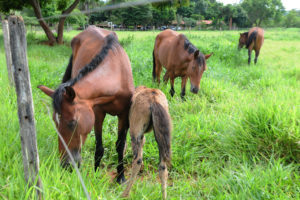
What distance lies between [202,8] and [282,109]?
61.7 metres

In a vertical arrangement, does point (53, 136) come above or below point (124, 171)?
above

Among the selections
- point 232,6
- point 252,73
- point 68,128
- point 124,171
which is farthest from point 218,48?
point 232,6

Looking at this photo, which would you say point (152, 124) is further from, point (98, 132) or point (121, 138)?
point (98, 132)

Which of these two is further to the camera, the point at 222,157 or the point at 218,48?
the point at 218,48

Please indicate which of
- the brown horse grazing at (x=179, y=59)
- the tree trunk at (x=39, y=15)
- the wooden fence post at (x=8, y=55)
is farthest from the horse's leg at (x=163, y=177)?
the tree trunk at (x=39, y=15)

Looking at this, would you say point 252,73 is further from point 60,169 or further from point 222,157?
point 60,169

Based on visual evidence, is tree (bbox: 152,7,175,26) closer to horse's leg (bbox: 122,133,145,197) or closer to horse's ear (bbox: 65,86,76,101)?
horse's leg (bbox: 122,133,145,197)

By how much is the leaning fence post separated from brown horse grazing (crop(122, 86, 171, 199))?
947mm

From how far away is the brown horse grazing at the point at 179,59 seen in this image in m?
4.84

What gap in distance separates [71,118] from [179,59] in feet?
12.5

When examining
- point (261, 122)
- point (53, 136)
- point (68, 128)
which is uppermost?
point (68, 128)

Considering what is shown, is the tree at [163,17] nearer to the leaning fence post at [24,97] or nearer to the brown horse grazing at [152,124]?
the brown horse grazing at [152,124]

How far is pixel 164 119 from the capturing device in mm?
2117

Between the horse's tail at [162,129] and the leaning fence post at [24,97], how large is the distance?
1067 millimetres
